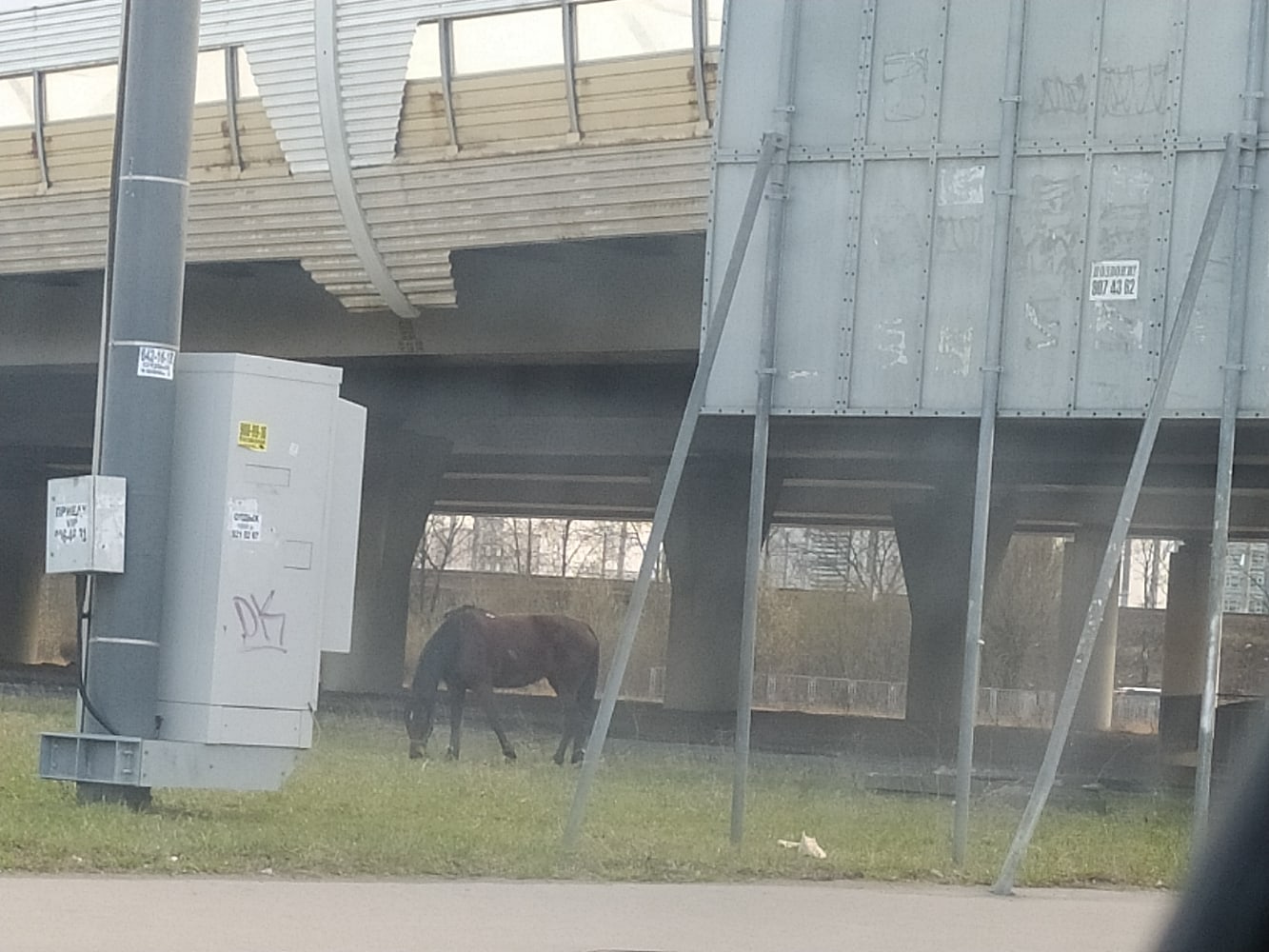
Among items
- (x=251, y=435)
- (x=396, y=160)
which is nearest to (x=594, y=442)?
(x=396, y=160)

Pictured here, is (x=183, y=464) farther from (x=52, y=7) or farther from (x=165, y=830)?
(x=52, y=7)

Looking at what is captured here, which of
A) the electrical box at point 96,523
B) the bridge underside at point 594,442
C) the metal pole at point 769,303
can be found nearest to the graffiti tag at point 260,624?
the electrical box at point 96,523

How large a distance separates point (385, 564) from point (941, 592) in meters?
10.6

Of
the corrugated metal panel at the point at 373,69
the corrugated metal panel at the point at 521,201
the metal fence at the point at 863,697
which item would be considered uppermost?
the corrugated metal panel at the point at 373,69

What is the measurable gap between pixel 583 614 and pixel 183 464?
63.9 m

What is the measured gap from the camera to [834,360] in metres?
11.6

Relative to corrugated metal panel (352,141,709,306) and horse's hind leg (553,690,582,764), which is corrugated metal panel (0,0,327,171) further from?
horse's hind leg (553,690,582,764)

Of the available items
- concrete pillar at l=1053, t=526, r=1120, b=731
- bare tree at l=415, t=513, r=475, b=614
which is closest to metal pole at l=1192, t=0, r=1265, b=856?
concrete pillar at l=1053, t=526, r=1120, b=731

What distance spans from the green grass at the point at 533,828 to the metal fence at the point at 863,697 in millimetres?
44598

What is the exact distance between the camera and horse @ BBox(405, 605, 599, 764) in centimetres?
1719

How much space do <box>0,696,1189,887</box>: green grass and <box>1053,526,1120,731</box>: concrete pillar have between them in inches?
861

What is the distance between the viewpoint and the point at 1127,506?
10391mm

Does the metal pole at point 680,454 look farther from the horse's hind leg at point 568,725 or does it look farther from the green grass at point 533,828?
the horse's hind leg at point 568,725

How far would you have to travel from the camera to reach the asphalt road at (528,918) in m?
7.22
